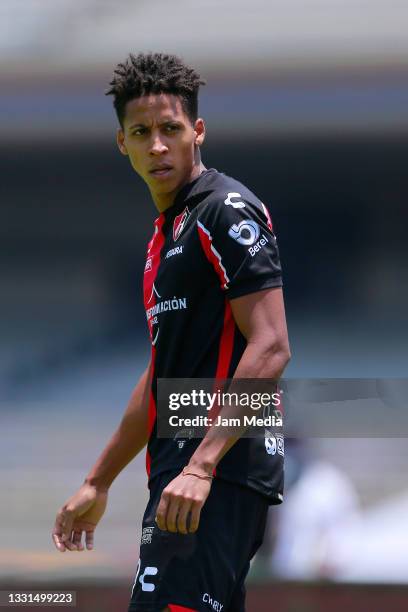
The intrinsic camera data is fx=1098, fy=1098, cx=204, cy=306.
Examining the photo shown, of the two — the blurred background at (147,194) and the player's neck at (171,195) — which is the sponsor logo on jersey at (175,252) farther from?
the blurred background at (147,194)

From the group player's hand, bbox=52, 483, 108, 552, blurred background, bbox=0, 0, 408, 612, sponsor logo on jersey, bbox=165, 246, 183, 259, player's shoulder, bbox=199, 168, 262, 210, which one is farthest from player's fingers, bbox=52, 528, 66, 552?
blurred background, bbox=0, 0, 408, 612

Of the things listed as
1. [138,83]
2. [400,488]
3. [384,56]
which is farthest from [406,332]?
[138,83]

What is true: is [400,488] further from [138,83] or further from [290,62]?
[138,83]

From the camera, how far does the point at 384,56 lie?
5098 mm

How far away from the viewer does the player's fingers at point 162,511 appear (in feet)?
5.19

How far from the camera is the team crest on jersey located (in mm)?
1824

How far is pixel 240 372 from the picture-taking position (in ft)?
5.36

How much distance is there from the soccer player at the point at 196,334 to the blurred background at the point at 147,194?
3071mm

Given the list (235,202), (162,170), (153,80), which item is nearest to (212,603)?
(235,202)

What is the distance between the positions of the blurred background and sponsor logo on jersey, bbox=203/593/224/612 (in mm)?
3208

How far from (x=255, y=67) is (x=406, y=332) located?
56.4 inches

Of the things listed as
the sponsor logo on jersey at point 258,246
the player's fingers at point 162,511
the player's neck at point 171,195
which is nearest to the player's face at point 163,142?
the player's neck at point 171,195

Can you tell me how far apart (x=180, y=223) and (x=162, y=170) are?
0.11 m

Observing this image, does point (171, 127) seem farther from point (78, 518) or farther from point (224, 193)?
point (78, 518)
